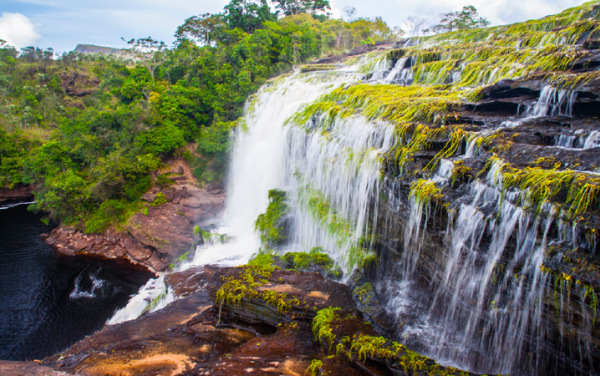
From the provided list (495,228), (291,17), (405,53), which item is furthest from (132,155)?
(291,17)

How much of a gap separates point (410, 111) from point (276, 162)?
850 cm

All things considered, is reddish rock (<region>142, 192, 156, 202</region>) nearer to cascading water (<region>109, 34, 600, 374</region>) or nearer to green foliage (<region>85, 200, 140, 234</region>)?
green foliage (<region>85, 200, 140, 234</region>)

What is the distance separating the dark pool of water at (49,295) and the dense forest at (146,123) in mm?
2839

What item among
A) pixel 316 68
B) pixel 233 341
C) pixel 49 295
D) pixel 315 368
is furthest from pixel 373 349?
pixel 316 68

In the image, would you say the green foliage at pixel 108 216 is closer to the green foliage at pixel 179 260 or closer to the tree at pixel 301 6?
the green foliage at pixel 179 260

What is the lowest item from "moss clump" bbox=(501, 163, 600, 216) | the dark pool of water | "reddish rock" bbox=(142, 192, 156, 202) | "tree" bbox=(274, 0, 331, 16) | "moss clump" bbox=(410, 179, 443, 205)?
the dark pool of water

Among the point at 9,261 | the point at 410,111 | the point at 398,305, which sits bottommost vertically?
the point at 9,261

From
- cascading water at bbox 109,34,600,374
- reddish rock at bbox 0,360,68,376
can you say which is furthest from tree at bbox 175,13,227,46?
reddish rock at bbox 0,360,68,376

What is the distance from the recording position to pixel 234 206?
21.5 meters

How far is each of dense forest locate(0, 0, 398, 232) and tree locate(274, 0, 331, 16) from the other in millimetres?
10633

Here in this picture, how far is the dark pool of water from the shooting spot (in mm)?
12688

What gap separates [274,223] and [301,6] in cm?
4150

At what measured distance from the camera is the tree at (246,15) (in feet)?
115

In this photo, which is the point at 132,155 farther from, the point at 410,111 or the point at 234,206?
the point at 410,111
